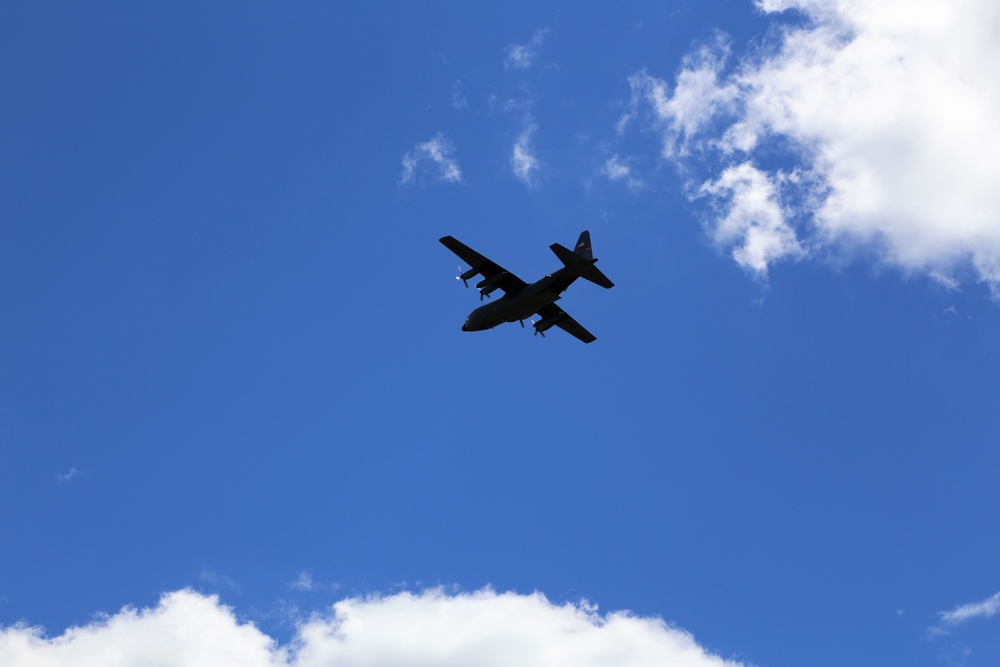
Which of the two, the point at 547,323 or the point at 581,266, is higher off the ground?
the point at 547,323

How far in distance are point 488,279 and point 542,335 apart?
7.19m

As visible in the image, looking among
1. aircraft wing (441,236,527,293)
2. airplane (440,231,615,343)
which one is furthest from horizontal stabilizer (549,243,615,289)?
aircraft wing (441,236,527,293)

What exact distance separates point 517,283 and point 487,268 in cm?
207

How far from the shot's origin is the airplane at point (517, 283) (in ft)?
194

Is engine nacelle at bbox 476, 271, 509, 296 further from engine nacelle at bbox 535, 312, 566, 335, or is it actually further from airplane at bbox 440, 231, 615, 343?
engine nacelle at bbox 535, 312, 566, 335

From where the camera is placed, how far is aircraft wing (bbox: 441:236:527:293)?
203 feet

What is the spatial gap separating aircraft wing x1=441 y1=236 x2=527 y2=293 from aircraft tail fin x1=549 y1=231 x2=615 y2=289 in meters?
4.21

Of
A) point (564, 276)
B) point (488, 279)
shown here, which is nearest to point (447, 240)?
point (488, 279)

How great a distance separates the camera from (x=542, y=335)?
6756cm

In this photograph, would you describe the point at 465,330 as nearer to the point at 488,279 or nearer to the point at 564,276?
the point at 488,279

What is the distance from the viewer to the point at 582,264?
58688mm

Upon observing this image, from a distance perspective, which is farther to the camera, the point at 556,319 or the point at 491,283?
the point at 556,319

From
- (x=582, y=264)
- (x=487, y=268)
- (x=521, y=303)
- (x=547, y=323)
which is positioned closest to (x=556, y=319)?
(x=547, y=323)

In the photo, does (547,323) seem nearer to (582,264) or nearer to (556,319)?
(556,319)
